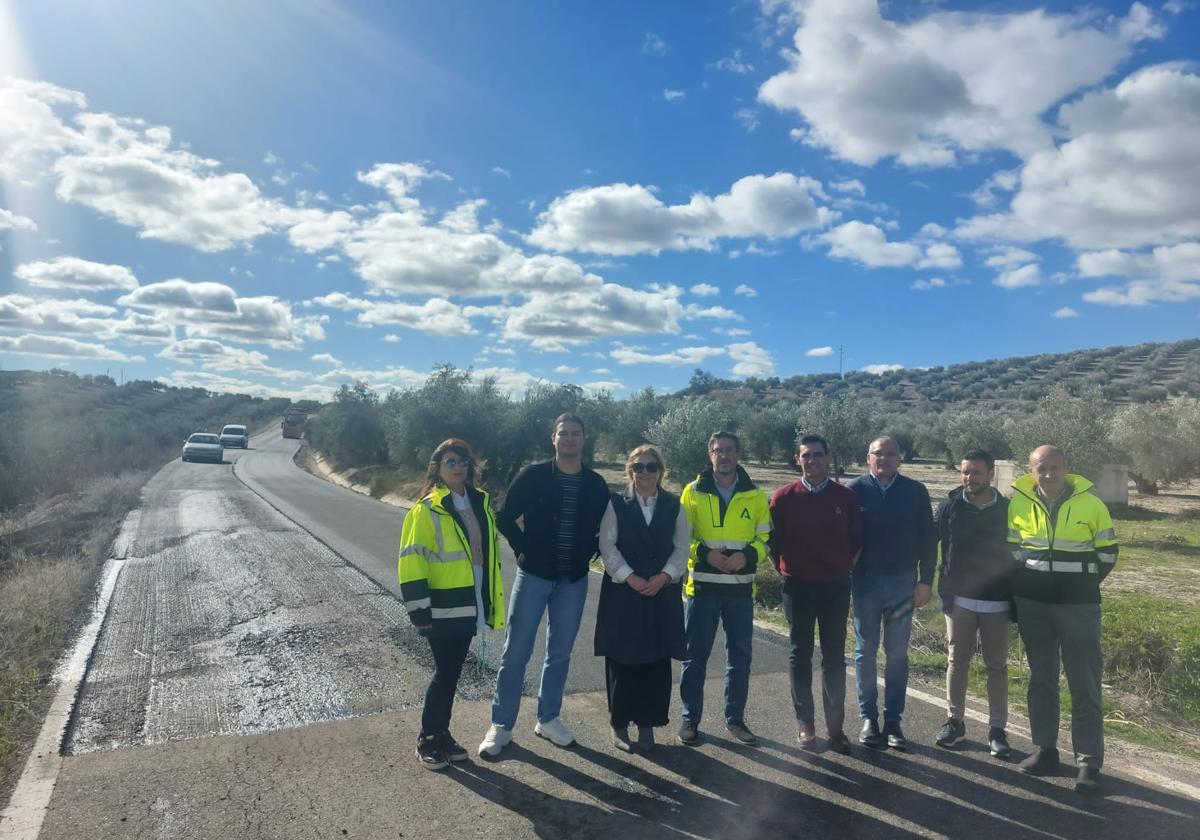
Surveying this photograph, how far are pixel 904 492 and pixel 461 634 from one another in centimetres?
292

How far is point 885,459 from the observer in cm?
489

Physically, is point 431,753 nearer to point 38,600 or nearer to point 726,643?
point 726,643

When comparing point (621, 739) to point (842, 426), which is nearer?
point (621, 739)

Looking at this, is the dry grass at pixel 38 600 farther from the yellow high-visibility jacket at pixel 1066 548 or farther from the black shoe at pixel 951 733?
the yellow high-visibility jacket at pixel 1066 548

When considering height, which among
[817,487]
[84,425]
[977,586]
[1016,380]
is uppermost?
[1016,380]

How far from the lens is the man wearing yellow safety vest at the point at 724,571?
471cm

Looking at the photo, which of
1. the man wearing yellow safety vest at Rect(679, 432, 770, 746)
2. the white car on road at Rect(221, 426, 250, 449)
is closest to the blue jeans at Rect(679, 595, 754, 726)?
the man wearing yellow safety vest at Rect(679, 432, 770, 746)

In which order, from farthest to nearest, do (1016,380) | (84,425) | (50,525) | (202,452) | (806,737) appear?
1. (1016,380)
2. (84,425)
3. (202,452)
4. (50,525)
5. (806,737)

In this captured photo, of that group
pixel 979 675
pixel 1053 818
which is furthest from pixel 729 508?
pixel 979 675

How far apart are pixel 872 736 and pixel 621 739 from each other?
1.55 meters

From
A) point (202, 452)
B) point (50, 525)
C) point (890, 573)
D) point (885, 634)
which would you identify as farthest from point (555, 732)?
point (202, 452)

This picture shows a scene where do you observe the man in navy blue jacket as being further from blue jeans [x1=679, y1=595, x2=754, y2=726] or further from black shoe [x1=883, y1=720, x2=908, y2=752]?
blue jeans [x1=679, y1=595, x2=754, y2=726]

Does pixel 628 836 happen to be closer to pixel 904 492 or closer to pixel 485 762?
pixel 485 762

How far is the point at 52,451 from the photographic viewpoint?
2855 centimetres
